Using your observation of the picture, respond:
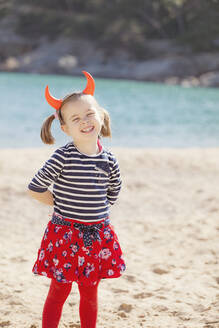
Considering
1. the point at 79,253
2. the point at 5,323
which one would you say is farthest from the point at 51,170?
the point at 5,323

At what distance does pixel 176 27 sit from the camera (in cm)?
3772

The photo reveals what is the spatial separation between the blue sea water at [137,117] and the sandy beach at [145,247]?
3.25m

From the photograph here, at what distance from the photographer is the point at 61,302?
222cm

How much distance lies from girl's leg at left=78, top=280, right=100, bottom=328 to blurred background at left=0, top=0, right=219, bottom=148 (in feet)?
57.2

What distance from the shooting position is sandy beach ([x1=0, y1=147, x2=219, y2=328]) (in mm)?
2783

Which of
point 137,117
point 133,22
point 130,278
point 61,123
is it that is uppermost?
point 133,22

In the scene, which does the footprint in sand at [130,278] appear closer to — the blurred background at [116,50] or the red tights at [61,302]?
the red tights at [61,302]

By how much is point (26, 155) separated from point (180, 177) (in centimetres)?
269

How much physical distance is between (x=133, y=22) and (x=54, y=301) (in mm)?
36413

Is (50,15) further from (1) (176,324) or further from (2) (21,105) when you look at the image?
(1) (176,324)

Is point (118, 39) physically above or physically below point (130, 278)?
above

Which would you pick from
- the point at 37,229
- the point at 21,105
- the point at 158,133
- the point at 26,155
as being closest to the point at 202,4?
the point at 21,105

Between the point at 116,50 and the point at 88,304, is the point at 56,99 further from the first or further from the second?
the point at 116,50

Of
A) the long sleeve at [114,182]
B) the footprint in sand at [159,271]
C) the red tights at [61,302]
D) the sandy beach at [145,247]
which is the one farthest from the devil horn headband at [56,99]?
the footprint in sand at [159,271]
